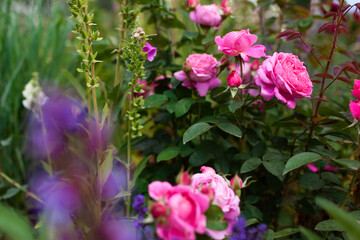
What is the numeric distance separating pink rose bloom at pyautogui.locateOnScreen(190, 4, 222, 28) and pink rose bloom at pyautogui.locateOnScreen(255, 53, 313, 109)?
0.30 meters

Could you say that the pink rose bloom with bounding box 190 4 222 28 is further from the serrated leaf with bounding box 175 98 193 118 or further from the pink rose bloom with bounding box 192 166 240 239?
the pink rose bloom with bounding box 192 166 240 239

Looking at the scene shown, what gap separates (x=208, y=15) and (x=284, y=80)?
0.36 metres

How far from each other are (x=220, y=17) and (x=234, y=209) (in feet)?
2.00

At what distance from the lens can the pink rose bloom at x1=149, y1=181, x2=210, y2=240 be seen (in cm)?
37

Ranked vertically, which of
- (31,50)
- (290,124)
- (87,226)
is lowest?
(87,226)

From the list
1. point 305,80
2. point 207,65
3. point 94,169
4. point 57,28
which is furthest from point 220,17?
point 57,28

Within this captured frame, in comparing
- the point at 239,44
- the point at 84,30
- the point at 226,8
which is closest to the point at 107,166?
the point at 84,30

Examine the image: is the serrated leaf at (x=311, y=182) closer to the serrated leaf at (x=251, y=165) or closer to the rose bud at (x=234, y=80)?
the serrated leaf at (x=251, y=165)

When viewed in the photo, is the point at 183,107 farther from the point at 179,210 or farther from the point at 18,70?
the point at 18,70

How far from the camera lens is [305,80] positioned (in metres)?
0.65

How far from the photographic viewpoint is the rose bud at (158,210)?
367mm

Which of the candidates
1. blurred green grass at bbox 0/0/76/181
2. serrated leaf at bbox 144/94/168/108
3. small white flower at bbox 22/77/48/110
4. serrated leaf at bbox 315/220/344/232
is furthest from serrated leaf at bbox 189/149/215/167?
blurred green grass at bbox 0/0/76/181

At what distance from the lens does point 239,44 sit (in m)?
0.66

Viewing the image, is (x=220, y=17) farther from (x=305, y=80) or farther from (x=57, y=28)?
(x=57, y=28)
